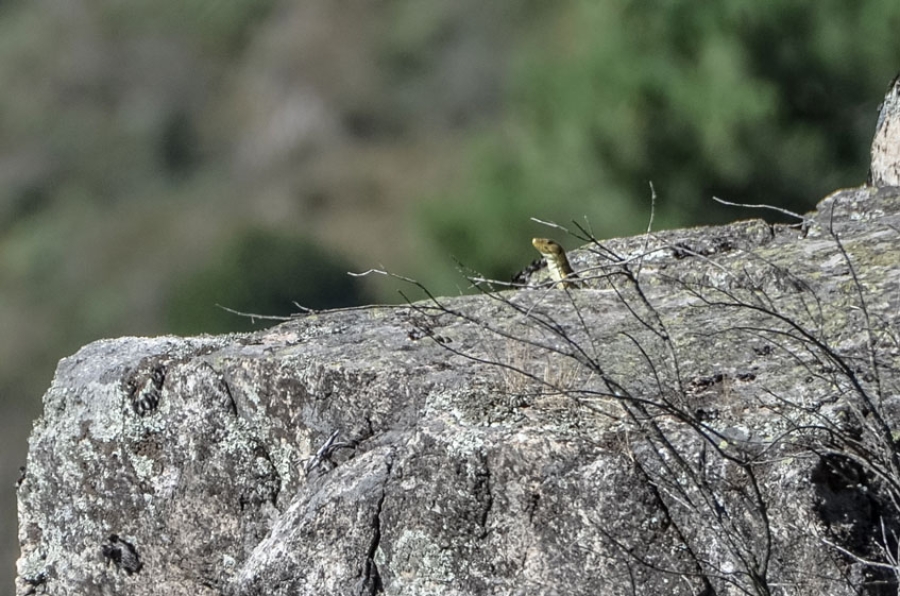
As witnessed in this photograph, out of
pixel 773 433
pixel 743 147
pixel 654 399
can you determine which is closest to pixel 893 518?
pixel 773 433

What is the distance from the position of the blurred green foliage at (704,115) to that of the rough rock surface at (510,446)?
20.8ft

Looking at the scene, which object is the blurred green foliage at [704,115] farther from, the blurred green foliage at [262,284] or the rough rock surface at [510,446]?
the blurred green foliage at [262,284]

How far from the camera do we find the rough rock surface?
2.27 m

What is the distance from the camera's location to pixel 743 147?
9531 mm

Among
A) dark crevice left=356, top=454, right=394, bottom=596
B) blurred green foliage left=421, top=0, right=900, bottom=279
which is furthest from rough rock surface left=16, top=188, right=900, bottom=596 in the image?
blurred green foliage left=421, top=0, right=900, bottom=279

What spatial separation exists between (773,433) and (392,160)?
1065 inches

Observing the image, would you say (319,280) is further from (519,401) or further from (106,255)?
(519,401)

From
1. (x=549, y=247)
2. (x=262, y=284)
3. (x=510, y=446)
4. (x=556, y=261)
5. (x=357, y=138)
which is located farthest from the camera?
(x=357, y=138)

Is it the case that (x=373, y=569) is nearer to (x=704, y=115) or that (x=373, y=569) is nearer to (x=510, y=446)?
(x=510, y=446)

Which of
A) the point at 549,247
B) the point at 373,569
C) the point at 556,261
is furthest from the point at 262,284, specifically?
the point at 373,569

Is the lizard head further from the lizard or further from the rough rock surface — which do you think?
the rough rock surface

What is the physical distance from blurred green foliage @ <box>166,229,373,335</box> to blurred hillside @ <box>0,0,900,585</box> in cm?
7

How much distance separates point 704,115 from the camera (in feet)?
31.3

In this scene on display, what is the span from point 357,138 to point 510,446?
27.8 m
